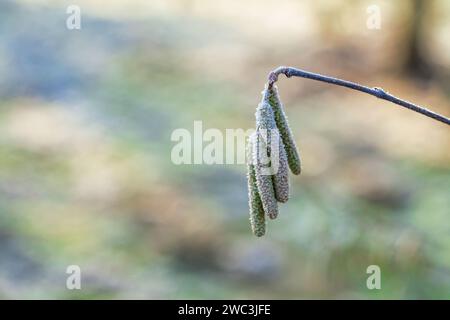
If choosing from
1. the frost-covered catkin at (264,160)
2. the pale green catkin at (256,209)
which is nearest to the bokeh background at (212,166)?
the pale green catkin at (256,209)

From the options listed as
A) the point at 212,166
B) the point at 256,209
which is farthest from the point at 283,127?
the point at 212,166

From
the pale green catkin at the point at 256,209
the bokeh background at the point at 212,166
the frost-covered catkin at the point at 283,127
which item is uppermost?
the bokeh background at the point at 212,166

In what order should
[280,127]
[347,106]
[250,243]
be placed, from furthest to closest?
[347,106], [250,243], [280,127]

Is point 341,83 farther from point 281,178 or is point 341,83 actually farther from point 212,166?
point 212,166

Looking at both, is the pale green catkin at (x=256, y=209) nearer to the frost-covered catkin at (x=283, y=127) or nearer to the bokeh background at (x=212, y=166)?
the frost-covered catkin at (x=283, y=127)

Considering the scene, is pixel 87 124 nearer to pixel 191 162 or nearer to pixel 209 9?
pixel 191 162

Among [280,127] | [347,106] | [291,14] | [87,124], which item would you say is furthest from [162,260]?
[291,14]
